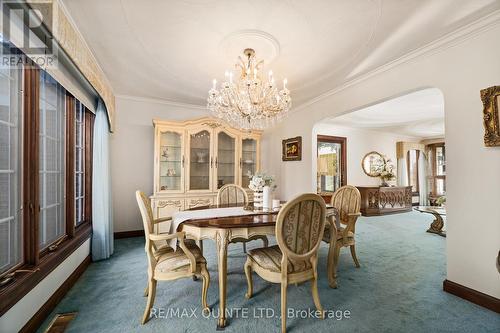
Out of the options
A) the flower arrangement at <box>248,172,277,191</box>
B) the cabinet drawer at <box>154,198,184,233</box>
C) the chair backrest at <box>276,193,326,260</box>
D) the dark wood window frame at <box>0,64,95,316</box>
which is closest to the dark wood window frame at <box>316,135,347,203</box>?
the flower arrangement at <box>248,172,277,191</box>

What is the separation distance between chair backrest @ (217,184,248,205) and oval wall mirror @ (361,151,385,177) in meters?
4.61

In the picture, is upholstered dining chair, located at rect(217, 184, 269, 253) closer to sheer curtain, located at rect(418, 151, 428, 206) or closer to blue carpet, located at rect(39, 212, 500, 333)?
blue carpet, located at rect(39, 212, 500, 333)

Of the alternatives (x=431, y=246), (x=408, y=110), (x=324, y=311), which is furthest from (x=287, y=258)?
(x=408, y=110)

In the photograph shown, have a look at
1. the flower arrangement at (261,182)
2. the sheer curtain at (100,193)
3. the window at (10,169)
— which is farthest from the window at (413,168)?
the window at (10,169)

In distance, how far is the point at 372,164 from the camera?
6.20m

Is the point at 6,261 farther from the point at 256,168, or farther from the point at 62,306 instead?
the point at 256,168

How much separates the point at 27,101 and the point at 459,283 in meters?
3.93

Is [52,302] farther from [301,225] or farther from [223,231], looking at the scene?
[301,225]

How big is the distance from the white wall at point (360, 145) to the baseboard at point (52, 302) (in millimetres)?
5420

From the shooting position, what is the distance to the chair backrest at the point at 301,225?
1.50 m

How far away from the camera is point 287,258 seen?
5.11 feet

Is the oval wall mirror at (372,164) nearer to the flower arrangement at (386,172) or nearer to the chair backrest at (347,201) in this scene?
the flower arrangement at (386,172)

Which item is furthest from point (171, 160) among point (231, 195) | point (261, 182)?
point (261, 182)

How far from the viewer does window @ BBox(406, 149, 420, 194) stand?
7074mm
